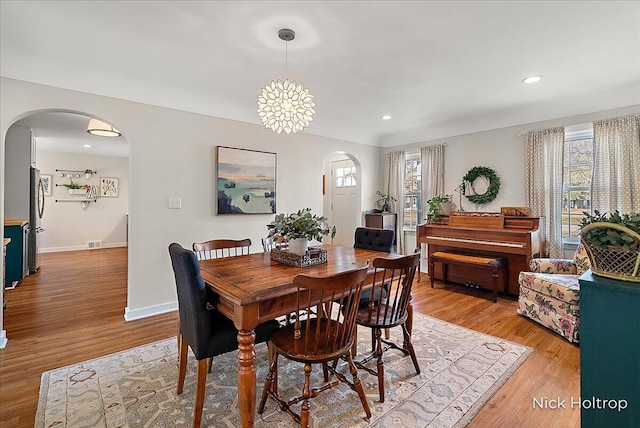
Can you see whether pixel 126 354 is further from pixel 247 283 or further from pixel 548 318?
pixel 548 318

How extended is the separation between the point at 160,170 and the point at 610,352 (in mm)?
3858

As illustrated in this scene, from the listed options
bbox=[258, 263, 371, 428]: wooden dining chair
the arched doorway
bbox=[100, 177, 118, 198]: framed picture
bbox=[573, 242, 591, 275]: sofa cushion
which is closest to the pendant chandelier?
bbox=[258, 263, 371, 428]: wooden dining chair

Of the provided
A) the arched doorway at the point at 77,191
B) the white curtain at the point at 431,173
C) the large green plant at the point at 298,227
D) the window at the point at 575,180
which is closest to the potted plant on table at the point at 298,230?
the large green plant at the point at 298,227

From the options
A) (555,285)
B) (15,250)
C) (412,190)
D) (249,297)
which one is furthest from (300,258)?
(15,250)

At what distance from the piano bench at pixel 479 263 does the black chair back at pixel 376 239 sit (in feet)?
5.22

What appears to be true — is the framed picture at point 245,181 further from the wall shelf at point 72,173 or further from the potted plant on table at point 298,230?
the wall shelf at point 72,173

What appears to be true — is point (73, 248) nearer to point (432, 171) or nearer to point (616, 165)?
point (432, 171)

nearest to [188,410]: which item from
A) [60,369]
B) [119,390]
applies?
[119,390]

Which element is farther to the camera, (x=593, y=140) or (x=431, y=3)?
(x=593, y=140)

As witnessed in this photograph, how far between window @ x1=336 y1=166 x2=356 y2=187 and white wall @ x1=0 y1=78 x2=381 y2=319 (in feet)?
8.46

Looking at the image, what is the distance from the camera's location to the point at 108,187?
8.16 m

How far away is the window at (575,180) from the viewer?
3809mm

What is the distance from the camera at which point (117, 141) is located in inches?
252

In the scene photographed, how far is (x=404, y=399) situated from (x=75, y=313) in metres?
3.64
